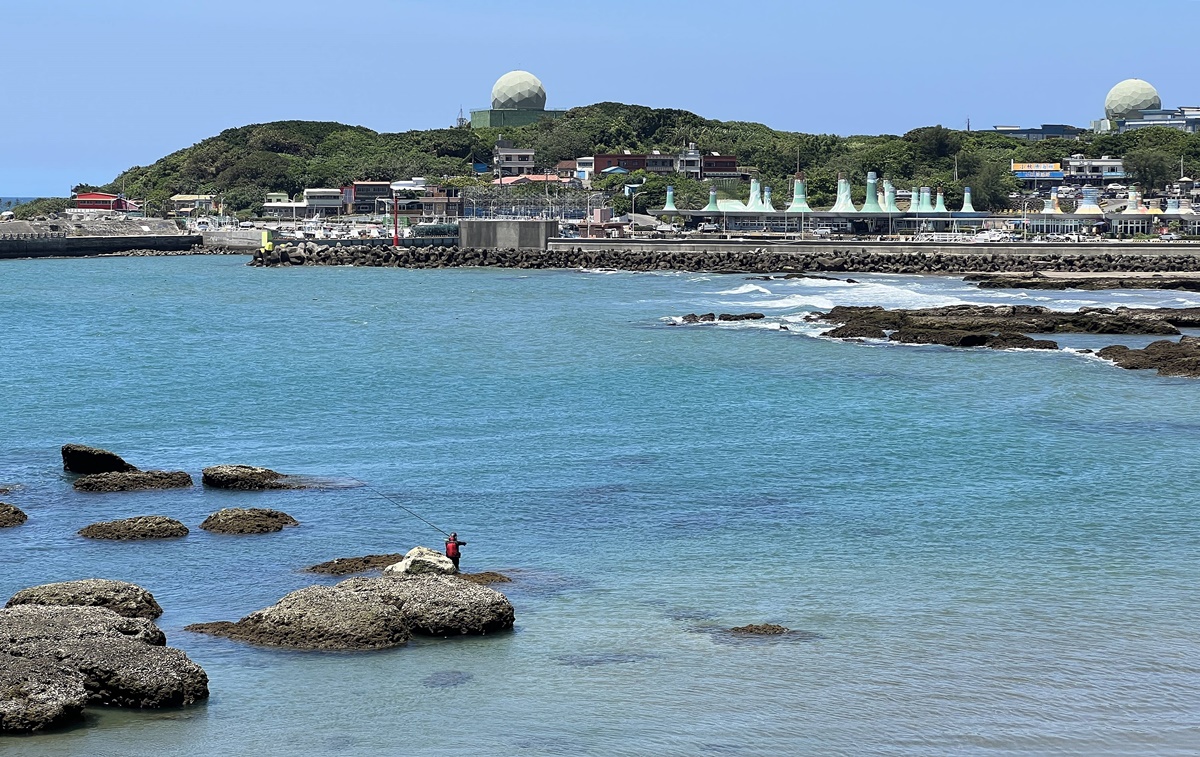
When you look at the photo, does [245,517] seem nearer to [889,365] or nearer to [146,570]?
[146,570]

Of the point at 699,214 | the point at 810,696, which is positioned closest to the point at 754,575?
the point at 810,696

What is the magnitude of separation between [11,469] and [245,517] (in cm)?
592

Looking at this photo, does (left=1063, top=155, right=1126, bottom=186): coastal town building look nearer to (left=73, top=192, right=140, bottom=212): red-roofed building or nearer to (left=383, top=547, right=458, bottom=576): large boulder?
(left=73, top=192, right=140, bottom=212): red-roofed building

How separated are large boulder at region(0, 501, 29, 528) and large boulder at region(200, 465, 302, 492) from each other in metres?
2.52

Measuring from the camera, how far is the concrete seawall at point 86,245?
99.7 meters

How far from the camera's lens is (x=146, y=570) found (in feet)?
50.3

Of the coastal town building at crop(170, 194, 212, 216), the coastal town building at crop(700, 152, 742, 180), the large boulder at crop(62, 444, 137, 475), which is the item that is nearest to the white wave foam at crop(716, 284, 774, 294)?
the large boulder at crop(62, 444, 137, 475)

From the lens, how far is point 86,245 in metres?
103

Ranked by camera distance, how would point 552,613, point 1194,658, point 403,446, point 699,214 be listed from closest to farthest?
point 1194,658 → point 552,613 → point 403,446 → point 699,214

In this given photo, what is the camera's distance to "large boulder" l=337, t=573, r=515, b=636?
13.1 meters

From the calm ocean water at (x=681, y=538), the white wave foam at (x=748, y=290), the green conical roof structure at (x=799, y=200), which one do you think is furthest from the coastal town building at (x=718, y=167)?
the calm ocean water at (x=681, y=538)

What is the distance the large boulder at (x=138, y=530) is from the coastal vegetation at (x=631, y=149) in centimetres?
9806

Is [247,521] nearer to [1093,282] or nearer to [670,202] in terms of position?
[1093,282]

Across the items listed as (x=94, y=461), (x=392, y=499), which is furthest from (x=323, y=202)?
(x=392, y=499)
